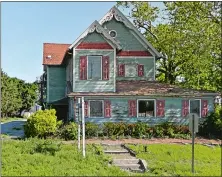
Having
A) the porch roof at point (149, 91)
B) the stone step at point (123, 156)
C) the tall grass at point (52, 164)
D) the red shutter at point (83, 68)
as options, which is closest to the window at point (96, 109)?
the porch roof at point (149, 91)

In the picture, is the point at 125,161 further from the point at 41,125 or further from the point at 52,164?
the point at 41,125

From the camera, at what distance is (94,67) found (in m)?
19.3

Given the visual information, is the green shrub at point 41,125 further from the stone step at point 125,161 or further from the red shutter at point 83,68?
the stone step at point 125,161

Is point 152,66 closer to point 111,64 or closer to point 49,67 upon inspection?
point 111,64

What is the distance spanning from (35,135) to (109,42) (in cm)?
632

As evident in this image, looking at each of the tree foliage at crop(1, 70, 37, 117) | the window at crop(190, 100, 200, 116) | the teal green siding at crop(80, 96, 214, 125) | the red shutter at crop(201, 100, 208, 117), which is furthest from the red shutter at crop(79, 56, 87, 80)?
the tree foliage at crop(1, 70, 37, 117)

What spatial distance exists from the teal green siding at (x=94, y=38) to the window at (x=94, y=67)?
0.92 m

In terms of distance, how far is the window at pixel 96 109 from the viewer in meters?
19.1

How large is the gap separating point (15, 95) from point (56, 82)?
1526 cm

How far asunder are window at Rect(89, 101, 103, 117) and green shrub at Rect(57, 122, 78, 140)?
194 centimetres

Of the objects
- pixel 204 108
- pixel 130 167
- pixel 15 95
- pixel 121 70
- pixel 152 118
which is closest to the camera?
pixel 130 167

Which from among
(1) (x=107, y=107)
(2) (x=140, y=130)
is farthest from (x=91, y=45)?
(2) (x=140, y=130)

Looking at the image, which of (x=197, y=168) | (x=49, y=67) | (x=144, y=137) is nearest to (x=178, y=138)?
(x=144, y=137)

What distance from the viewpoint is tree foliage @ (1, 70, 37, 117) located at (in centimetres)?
3691
